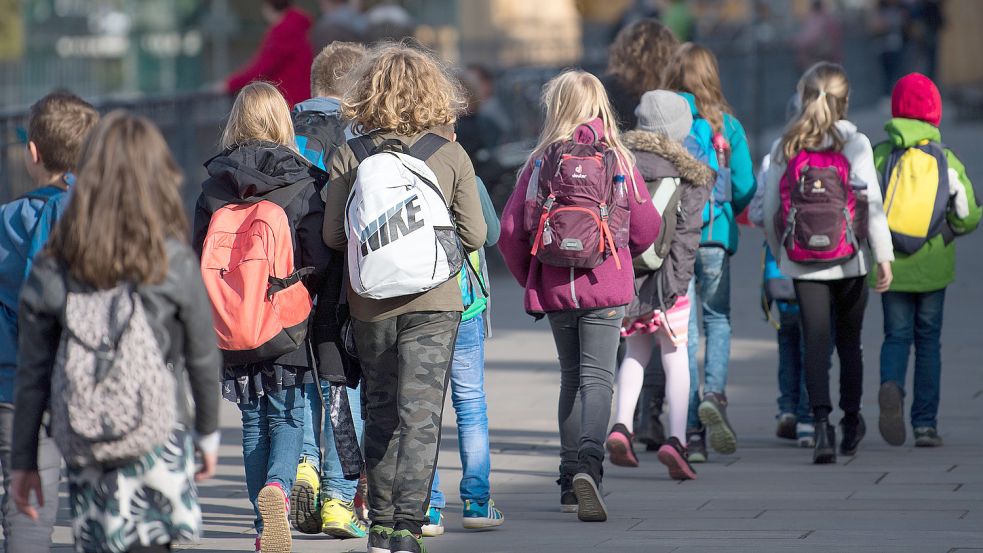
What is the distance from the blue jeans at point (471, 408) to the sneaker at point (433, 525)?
0.9 inches

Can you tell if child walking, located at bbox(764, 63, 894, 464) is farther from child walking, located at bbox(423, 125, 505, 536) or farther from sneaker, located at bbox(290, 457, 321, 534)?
sneaker, located at bbox(290, 457, 321, 534)

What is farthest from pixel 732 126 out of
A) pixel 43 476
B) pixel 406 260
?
pixel 43 476

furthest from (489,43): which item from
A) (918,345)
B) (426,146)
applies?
(426,146)

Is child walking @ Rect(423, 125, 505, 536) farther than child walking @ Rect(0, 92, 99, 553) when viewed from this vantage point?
Yes

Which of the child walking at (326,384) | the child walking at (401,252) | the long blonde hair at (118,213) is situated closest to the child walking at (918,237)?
the child walking at (326,384)

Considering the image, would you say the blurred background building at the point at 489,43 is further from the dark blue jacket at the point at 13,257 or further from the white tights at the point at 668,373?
the dark blue jacket at the point at 13,257

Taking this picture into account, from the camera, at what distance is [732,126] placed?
7.74 m

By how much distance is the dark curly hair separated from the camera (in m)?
7.85

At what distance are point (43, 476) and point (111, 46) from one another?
22.3 metres

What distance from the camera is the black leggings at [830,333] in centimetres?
727

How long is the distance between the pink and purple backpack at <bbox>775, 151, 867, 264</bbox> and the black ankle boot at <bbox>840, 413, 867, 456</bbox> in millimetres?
797

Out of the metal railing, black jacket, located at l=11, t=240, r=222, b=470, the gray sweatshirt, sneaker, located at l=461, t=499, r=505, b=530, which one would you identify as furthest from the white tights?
the metal railing

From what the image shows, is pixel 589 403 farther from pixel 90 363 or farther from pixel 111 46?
pixel 111 46

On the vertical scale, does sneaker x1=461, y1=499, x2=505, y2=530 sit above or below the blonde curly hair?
below
